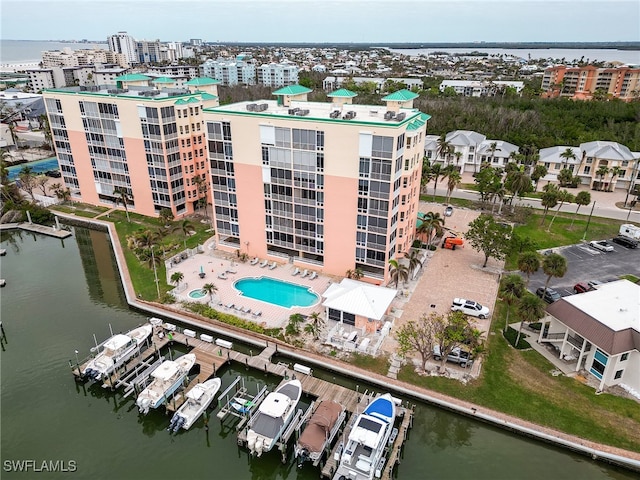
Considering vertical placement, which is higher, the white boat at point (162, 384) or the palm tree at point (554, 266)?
the palm tree at point (554, 266)

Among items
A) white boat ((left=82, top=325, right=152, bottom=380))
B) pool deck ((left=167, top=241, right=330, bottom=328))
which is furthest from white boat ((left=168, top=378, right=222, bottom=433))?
pool deck ((left=167, top=241, right=330, bottom=328))

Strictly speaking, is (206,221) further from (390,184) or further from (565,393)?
(565,393)

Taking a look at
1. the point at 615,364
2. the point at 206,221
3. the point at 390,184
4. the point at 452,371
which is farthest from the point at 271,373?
the point at 206,221

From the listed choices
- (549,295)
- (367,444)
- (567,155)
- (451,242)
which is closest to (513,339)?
(549,295)

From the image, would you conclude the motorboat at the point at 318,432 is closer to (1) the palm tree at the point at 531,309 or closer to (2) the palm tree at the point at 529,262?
(1) the palm tree at the point at 531,309

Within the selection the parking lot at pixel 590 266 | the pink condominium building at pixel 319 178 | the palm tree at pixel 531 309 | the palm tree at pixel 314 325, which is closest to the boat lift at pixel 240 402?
the palm tree at pixel 314 325
